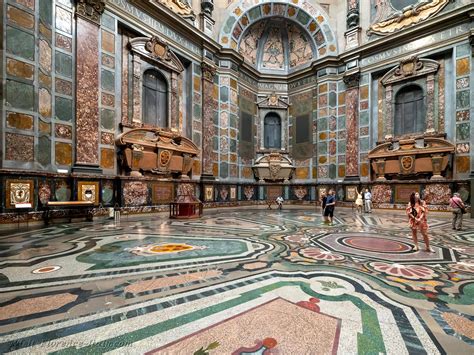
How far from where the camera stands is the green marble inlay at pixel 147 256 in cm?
368

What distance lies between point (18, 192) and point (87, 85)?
14.4ft

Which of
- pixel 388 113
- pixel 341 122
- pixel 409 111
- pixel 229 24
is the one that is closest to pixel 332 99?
pixel 341 122

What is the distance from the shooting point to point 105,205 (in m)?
8.99

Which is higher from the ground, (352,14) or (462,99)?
(352,14)

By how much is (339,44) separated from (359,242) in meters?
15.1

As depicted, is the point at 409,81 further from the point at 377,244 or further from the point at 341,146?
the point at 377,244

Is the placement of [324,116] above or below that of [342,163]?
above

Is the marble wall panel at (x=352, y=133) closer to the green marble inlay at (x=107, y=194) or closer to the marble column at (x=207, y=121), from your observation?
the marble column at (x=207, y=121)

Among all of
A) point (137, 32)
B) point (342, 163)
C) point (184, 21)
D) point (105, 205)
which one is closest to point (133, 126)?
point (105, 205)

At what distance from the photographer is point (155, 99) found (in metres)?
11.9

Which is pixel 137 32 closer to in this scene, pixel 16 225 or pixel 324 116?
pixel 16 225

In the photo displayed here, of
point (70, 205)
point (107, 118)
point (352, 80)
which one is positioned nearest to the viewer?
point (70, 205)

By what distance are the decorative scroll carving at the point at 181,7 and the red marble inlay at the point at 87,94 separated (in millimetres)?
4385

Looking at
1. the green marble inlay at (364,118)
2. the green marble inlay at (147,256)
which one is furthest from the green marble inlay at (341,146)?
the green marble inlay at (147,256)
